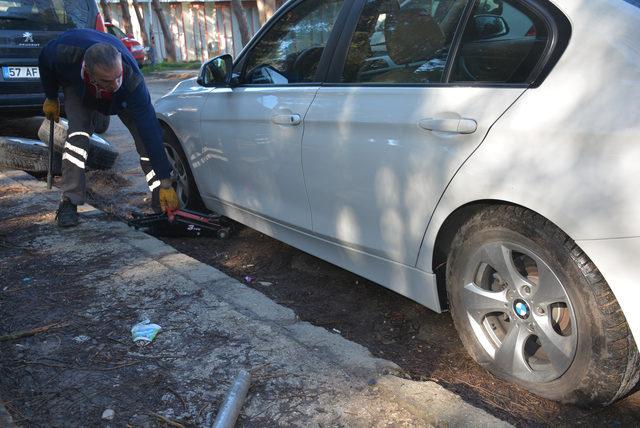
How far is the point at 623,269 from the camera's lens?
1962 millimetres

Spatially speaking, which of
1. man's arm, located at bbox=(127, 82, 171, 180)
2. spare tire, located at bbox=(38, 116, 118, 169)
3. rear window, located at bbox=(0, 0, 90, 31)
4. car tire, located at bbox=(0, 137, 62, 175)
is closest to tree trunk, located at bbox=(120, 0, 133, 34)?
rear window, located at bbox=(0, 0, 90, 31)

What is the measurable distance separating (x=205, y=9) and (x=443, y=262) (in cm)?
2938

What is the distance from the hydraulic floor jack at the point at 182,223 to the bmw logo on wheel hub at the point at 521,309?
272cm

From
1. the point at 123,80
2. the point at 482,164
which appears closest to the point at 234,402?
the point at 482,164

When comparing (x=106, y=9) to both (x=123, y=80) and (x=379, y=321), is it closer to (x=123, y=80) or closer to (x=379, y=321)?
(x=123, y=80)

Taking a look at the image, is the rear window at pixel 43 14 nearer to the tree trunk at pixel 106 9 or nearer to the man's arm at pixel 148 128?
the man's arm at pixel 148 128

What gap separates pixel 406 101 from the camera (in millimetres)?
2639

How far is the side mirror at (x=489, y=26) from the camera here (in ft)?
7.94

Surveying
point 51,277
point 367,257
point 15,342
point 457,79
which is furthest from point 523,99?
point 51,277

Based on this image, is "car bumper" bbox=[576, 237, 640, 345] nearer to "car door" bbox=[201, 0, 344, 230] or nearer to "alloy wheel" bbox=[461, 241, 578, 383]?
"alloy wheel" bbox=[461, 241, 578, 383]

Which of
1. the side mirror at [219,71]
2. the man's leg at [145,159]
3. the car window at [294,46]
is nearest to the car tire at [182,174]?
the man's leg at [145,159]

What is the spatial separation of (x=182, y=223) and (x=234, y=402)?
2472 mm

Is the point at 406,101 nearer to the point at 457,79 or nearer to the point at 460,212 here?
the point at 457,79

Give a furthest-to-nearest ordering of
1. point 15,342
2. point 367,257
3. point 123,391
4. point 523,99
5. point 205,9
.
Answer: point 205,9, point 367,257, point 15,342, point 123,391, point 523,99
